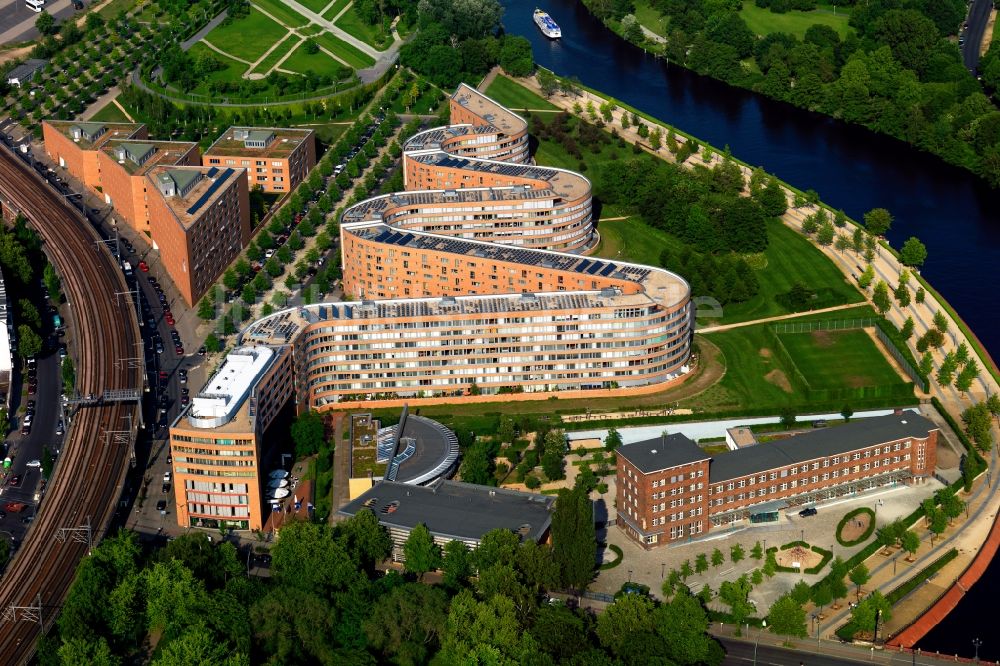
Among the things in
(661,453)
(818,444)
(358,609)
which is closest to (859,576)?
(818,444)

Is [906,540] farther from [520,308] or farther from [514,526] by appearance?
[520,308]

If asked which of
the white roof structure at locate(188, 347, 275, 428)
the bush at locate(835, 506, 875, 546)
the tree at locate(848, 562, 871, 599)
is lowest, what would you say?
the bush at locate(835, 506, 875, 546)

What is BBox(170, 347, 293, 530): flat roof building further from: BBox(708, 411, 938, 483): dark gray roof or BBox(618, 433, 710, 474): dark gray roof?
BBox(708, 411, 938, 483): dark gray roof

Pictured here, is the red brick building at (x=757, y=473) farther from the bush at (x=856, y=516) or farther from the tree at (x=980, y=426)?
the tree at (x=980, y=426)

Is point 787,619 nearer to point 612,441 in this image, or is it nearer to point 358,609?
point 612,441

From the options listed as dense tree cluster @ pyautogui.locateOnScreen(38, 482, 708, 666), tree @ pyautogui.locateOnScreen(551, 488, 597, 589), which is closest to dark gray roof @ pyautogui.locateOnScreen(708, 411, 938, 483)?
tree @ pyautogui.locateOnScreen(551, 488, 597, 589)

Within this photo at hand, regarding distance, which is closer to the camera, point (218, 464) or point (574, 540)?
point (574, 540)
